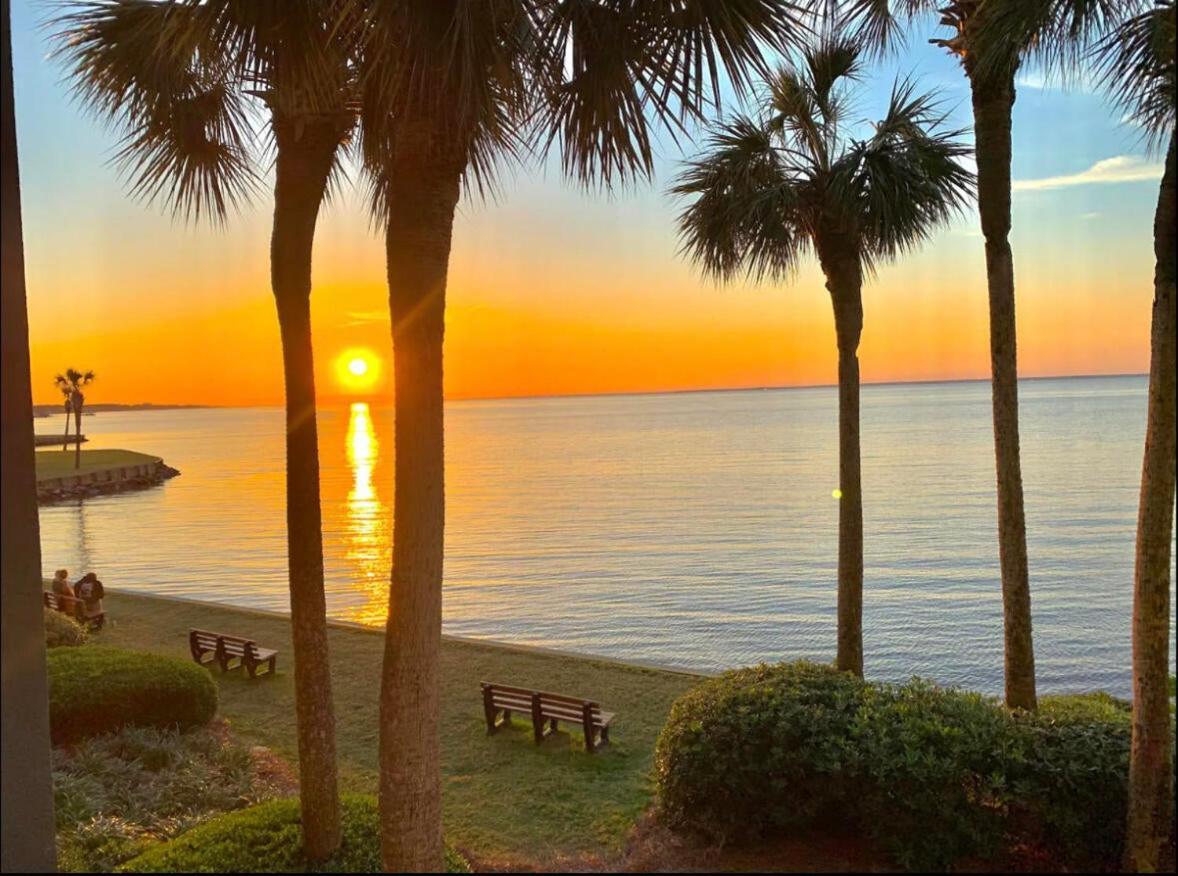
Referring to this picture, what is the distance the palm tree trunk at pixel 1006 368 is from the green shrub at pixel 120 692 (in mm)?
9000

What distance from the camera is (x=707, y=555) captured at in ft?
106

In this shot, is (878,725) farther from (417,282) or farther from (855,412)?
(855,412)

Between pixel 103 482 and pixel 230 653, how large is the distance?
218 ft

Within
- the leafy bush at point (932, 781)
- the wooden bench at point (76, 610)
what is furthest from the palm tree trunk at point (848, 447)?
the wooden bench at point (76, 610)

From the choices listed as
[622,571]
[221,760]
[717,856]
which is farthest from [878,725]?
[622,571]

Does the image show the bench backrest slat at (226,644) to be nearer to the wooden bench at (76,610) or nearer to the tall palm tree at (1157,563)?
the wooden bench at (76,610)

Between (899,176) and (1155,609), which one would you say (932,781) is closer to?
(1155,609)

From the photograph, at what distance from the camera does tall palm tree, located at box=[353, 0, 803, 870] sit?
4.32m

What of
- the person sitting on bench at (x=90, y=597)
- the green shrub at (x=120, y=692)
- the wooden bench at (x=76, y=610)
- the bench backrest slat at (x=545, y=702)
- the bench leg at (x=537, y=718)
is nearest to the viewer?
the green shrub at (x=120, y=692)

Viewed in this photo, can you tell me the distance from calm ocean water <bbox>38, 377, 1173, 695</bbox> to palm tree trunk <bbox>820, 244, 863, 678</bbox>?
7.57 meters

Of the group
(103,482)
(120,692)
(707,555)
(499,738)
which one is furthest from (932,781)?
(103,482)

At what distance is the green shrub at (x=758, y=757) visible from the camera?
5863mm

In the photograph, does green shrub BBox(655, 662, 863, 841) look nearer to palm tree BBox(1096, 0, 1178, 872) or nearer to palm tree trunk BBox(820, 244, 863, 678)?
palm tree BBox(1096, 0, 1178, 872)

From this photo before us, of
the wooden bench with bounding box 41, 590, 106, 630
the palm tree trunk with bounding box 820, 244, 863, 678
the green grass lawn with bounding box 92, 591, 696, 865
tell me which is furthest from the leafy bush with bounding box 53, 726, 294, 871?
the wooden bench with bounding box 41, 590, 106, 630
